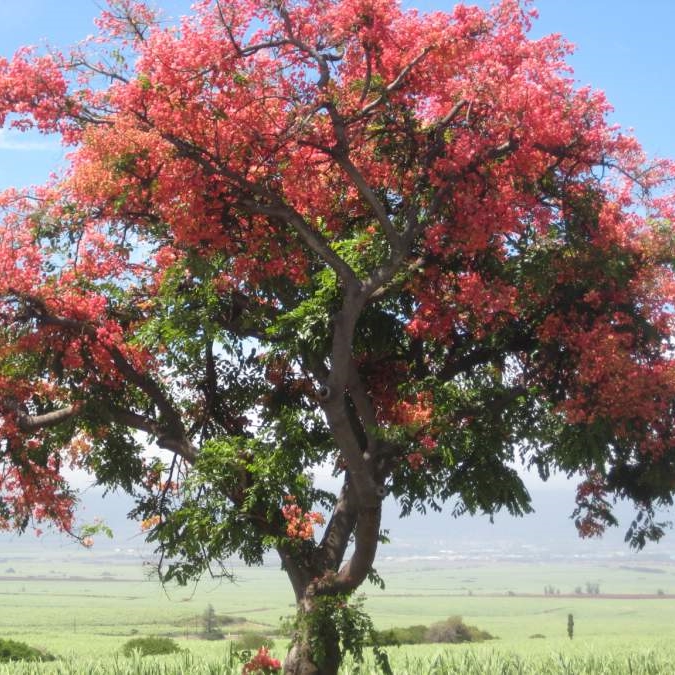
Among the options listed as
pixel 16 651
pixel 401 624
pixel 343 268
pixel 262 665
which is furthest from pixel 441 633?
Result: pixel 401 624

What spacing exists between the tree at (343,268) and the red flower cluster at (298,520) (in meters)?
0.04

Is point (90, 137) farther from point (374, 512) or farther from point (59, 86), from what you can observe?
point (374, 512)

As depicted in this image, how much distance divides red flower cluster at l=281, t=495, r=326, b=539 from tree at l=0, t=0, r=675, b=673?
4 cm

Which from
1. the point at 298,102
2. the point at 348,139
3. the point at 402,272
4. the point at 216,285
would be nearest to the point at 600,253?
the point at 402,272

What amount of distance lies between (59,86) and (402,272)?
16.7 feet

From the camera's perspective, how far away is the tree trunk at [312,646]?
1237 centimetres

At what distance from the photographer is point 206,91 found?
11703 mm

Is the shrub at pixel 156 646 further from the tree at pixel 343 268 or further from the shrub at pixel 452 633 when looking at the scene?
the tree at pixel 343 268

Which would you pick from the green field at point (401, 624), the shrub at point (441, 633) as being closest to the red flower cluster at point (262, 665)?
the green field at point (401, 624)

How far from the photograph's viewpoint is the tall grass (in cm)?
1542

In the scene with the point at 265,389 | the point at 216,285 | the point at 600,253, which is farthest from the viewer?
the point at 265,389

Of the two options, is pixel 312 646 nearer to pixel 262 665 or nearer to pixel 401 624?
pixel 262 665

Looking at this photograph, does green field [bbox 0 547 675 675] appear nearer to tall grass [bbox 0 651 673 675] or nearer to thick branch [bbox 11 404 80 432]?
tall grass [bbox 0 651 673 675]

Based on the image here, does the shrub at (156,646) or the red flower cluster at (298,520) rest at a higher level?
the red flower cluster at (298,520)
